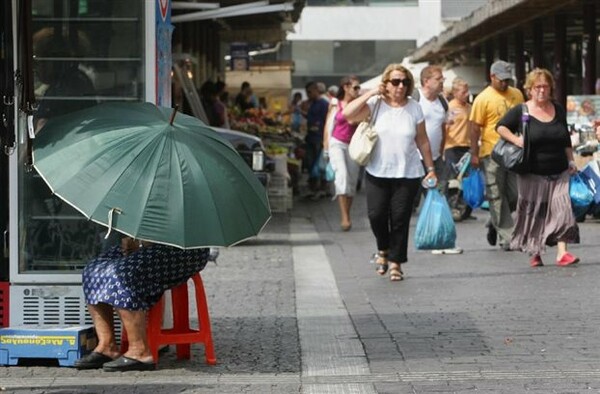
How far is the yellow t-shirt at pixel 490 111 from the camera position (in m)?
13.9

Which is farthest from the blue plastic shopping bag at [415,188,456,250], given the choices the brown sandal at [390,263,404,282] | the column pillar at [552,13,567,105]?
the column pillar at [552,13,567,105]

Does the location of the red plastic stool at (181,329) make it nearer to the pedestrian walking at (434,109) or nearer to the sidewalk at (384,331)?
the sidewalk at (384,331)

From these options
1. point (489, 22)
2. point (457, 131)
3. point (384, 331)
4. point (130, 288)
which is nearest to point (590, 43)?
point (489, 22)

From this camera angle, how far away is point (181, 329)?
8.16m

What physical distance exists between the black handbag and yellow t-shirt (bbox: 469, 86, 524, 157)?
123 centimetres

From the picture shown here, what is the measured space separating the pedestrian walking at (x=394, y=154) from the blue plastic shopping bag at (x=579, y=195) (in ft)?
6.14

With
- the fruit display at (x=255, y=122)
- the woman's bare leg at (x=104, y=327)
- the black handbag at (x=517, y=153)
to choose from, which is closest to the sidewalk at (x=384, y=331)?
the woman's bare leg at (x=104, y=327)

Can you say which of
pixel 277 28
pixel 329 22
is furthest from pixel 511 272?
pixel 329 22

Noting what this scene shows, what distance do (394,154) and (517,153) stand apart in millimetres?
1352

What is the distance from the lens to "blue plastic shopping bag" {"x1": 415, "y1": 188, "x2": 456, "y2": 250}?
497 inches

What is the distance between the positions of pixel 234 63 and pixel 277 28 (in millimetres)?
8248

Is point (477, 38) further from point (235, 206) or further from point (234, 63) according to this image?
point (235, 206)

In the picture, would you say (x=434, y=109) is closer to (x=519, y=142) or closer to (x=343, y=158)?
(x=343, y=158)

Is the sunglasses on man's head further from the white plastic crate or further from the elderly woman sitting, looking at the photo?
the white plastic crate
